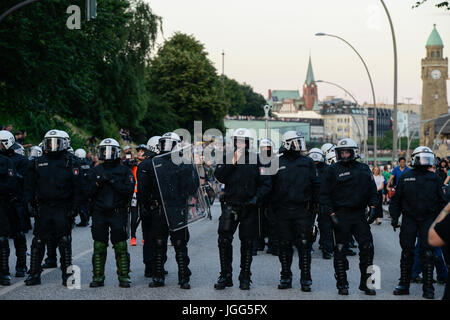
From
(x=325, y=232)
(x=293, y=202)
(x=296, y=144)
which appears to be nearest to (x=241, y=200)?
(x=293, y=202)

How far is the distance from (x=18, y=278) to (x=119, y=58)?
30.9 m

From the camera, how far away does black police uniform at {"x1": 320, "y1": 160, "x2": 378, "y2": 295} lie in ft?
27.6

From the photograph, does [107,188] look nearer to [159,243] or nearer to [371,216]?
[159,243]

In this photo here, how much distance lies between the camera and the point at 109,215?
875 cm

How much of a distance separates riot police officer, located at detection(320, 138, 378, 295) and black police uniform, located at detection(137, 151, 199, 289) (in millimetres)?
1785

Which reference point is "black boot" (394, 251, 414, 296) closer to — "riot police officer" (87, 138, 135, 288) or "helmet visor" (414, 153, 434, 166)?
"helmet visor" (414, 153, 434, 166)

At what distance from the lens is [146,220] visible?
9109mm

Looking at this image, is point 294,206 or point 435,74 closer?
point 294,206

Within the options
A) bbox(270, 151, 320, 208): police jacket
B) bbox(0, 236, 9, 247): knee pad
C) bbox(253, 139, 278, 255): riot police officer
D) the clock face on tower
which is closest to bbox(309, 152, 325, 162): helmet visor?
bbox(253, 139, 278, 255): riot police officer

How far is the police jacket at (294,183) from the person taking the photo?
28.3 feet

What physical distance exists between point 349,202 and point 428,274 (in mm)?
1272

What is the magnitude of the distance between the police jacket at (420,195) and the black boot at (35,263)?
4.52m
